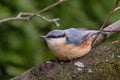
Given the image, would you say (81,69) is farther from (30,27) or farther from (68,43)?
(30,27)

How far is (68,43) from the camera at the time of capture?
2090 millimetres

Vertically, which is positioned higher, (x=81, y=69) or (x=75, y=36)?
(x=75, y=36)

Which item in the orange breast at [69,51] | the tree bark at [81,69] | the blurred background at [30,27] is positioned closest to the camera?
the tree bark at [81,69]

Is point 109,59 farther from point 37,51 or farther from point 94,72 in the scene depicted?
point 37,51

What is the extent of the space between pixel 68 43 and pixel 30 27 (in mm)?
1034

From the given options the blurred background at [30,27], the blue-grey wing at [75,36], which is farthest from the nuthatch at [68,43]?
the blurred background at [30,27]

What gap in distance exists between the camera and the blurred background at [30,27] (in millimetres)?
3107

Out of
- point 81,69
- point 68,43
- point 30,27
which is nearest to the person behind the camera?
point 81,69

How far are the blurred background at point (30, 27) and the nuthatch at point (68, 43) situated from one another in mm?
934

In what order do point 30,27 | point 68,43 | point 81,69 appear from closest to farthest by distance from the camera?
point 81,69 < point 68,43 < point 30,27

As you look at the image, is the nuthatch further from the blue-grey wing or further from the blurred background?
the blurred background

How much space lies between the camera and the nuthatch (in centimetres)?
207

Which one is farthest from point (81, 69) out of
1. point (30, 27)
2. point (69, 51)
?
point (30, 27)

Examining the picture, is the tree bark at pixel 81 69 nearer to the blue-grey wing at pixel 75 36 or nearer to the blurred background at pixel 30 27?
the blue-grey wing at pixel 75 36
